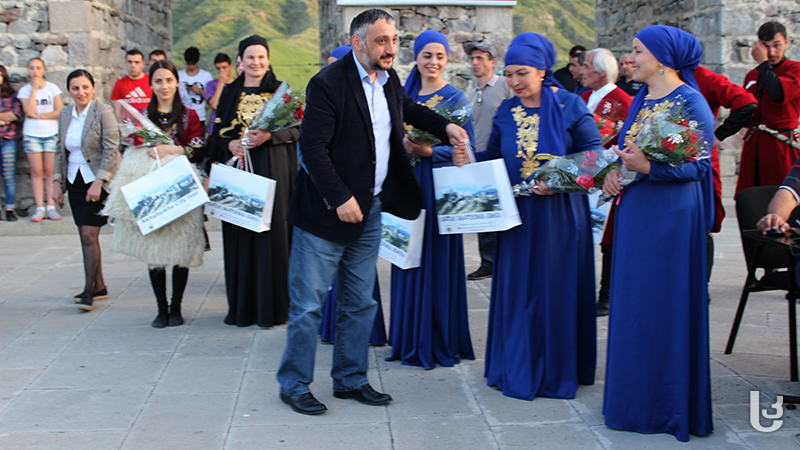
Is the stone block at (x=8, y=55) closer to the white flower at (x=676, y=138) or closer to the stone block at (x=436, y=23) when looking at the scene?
the stone block at (x=436, y=23)

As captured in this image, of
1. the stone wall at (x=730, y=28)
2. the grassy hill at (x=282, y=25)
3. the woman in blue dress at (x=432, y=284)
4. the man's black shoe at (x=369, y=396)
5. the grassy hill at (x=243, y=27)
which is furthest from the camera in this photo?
the grassy hill at (x=243, y=27)

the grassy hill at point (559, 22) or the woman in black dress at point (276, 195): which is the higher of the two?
the grassy hill at point (559, 22)

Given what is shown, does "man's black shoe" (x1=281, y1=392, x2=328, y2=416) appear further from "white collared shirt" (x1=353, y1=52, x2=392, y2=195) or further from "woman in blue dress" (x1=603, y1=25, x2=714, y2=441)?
"woman in blue dress" (x1=603, y1=25, x2=714, y2=441)

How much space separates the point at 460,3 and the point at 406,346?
5892mm

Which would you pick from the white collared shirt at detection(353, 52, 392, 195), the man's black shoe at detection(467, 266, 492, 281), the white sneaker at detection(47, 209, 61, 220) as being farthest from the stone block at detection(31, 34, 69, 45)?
the white collared shirt at detection(353, 52, 392, 195)

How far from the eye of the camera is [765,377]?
4.18m

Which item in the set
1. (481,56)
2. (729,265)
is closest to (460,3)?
(481,56)

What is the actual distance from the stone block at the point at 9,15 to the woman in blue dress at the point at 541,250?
7.38m

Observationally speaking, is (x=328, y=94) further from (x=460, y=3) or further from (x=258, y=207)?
(x=460, y=3)

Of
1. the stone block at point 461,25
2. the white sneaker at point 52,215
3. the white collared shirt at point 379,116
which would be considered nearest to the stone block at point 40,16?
the white sneaker at point 52,215

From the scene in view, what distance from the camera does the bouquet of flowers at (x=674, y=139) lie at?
3.16 meters

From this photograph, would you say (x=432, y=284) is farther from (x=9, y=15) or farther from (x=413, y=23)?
(x=9, y=15)

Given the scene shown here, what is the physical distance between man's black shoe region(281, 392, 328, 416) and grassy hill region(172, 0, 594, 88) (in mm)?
15212

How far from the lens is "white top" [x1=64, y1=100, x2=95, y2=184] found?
18.1ft
